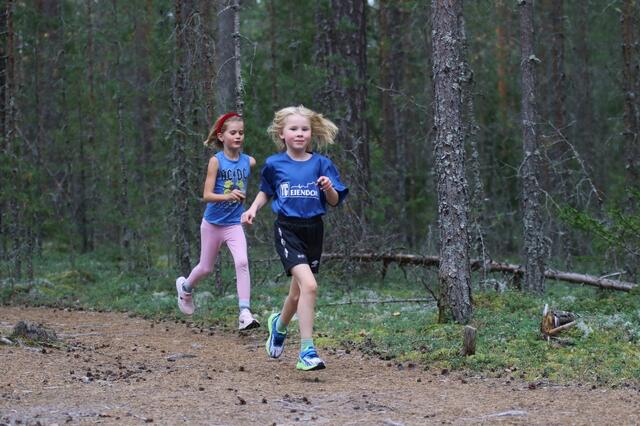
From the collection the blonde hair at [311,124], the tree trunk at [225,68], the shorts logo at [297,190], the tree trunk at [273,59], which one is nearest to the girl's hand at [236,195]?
the blonde hair at [311,124]

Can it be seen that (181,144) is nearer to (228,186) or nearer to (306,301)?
(228,186)

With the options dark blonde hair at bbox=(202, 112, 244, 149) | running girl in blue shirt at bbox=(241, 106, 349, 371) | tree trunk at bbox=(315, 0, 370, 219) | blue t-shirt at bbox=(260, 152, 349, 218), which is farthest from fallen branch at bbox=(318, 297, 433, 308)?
blue t-shirt at bbox=(260, 152, 349, 218)

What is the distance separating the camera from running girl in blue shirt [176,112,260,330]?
29.8 feet

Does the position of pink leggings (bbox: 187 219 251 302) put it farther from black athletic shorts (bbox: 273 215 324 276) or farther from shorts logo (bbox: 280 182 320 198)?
shorts logo (bbox: 280 182 320 198)

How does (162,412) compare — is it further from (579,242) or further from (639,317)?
(579,242)

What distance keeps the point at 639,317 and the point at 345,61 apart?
8405 millimetres

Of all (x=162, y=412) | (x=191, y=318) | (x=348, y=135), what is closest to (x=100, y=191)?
(x=348, y=135)

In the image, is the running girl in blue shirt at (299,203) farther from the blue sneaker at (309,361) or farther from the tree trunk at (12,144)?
the tree trunk at (12,144)

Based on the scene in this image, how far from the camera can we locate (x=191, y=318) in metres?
11.2

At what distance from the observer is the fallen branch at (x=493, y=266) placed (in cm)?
1266

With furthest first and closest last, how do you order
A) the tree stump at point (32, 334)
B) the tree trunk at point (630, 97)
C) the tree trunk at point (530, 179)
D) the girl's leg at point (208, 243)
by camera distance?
the tree trunk at point (630, 97)
the tree trunk at point (530, 179)
the girl's leg at point (208, 243)
the tree stump at point (32, 334)

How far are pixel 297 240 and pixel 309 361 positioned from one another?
1.07 meters

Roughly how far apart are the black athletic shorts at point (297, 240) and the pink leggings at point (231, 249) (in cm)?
197

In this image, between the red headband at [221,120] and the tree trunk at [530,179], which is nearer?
the red headband at [221,120]
